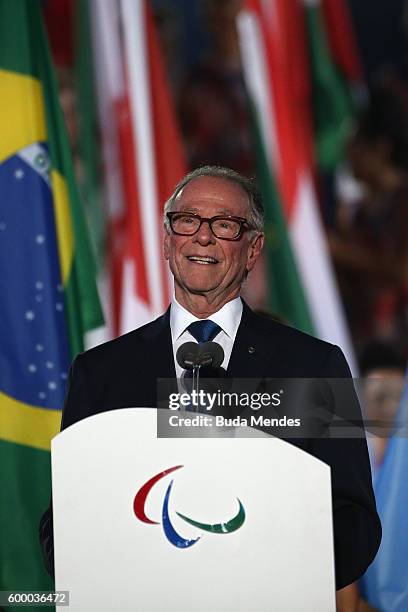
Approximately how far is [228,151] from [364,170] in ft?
5.28

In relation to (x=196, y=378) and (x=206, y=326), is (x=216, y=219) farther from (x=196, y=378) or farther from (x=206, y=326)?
(x=196, y=378)

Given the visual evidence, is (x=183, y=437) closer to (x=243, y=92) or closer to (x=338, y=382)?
→ (x=338, y=382)

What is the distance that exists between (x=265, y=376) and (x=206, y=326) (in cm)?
17

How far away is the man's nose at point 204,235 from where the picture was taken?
2383 millimetres

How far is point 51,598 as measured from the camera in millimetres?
2322

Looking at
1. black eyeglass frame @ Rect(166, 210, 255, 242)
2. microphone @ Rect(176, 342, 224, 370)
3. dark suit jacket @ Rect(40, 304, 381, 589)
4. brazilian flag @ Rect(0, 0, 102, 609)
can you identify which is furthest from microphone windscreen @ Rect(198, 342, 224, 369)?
brazilian flag @ Rect(0, 0, 102, 609)

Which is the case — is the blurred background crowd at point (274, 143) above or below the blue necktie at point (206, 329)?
above

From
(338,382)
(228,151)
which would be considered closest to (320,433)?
(338,382)

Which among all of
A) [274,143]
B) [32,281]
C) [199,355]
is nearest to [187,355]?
[199,355]

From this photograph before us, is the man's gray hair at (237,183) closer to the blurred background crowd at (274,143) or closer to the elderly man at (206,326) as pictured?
the elderly man at (206,326)

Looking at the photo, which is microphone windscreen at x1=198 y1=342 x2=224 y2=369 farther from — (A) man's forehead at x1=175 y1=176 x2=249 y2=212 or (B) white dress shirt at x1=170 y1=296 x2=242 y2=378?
(A) man's forehead at x1=175 y1=176 x2=249 y2=212

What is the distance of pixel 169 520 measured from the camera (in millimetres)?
2102

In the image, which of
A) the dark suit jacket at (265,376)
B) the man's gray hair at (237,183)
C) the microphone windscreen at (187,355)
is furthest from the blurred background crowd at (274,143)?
the microphone windscreen at (187,355)

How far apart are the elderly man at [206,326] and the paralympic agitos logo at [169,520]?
266 millimetres
